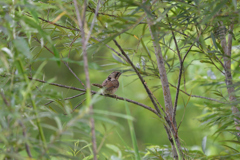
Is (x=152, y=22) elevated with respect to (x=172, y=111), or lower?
elevated

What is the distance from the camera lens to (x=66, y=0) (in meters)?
1.30

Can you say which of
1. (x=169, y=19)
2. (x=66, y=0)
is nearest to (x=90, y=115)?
(x=169, y=19)

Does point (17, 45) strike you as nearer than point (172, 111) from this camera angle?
Yes

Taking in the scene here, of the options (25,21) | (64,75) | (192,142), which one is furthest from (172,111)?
(64,75)

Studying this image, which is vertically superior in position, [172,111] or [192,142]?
[172,111]

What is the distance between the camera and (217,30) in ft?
4.75

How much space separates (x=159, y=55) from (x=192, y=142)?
221cm

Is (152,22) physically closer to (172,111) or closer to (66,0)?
(66,0)

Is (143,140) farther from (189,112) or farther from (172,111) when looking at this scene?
(172,111)

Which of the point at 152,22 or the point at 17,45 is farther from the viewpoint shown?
the point at 152,22

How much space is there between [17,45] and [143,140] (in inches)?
121

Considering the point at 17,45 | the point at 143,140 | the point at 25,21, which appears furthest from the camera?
the point at 143,140

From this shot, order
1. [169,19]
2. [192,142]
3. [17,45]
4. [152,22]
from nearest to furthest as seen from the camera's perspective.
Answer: [17,45]
[152,22]
[169,19]
[192,142]

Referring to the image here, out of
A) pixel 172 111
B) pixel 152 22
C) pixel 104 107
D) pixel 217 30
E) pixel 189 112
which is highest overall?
pixel 217 30
